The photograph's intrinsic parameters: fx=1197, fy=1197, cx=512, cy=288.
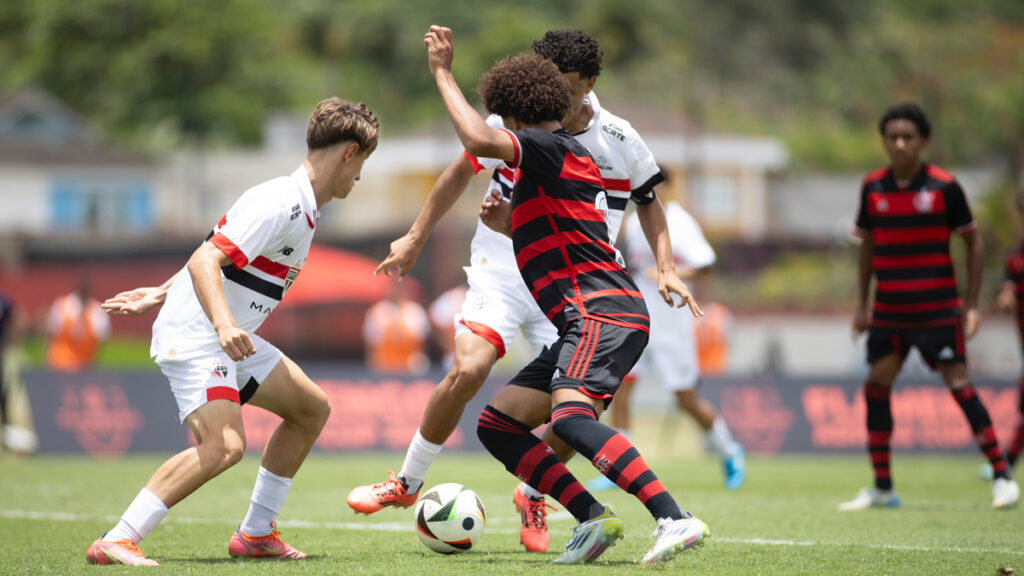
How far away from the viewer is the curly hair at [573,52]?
223 inches

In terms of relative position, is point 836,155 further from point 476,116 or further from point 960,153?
point 476,116

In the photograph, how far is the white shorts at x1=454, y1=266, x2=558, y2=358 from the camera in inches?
249

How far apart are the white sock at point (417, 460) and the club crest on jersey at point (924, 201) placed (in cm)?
400

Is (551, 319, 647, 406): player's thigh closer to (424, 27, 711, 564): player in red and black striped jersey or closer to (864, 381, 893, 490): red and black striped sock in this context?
(424, 27, 711, 564): player in red and black striped jersey

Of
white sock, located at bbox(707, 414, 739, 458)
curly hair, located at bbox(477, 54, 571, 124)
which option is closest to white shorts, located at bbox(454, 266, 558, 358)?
curly hair, located at bbox(477, 54, 571, 124)

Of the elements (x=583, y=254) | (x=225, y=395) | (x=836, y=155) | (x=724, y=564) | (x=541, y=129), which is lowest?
(x=836, y=155)

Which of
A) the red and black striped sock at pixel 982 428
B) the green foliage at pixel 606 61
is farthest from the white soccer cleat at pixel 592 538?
the green foliage at pixel 606 61

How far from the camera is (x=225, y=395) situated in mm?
5246

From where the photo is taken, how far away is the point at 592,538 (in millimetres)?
5078

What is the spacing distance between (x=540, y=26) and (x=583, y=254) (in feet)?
213

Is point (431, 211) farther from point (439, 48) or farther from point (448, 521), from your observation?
point (448, 521)

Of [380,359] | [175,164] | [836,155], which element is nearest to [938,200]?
[380,359]

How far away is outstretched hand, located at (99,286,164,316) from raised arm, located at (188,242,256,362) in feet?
1.72

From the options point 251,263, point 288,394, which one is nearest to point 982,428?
point 288,394
